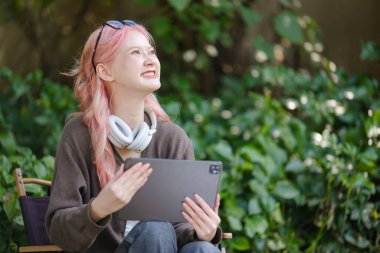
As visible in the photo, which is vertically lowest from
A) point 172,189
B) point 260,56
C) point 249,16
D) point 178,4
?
point 260,56

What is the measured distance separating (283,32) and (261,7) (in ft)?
1.31

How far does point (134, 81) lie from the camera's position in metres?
2.97

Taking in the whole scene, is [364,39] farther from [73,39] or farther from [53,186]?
[53,186]

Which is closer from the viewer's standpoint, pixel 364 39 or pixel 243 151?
pixel 243 151

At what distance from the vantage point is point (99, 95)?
3018mm

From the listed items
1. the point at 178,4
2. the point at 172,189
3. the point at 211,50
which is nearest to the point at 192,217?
the point at 172,189

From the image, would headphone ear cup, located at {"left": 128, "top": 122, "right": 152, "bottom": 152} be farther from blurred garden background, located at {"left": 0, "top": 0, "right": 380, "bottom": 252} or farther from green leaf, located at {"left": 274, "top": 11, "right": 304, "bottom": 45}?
green leaf, located at {"left": 274, "top": 11, "right": 304, "bottom": 45}

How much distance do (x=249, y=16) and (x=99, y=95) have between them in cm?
263

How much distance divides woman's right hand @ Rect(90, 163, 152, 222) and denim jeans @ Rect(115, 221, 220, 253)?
0.16 m

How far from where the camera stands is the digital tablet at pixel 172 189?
2756mm

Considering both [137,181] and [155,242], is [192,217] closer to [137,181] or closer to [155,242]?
[155,242]

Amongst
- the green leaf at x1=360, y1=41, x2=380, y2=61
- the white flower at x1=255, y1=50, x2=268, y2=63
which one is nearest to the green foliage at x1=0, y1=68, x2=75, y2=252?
the white flower at x1=255, y1=50, x2=268, y2=63

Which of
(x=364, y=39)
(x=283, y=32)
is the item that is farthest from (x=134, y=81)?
(x=364, y=39)

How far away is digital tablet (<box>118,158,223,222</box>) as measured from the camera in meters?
2.76
